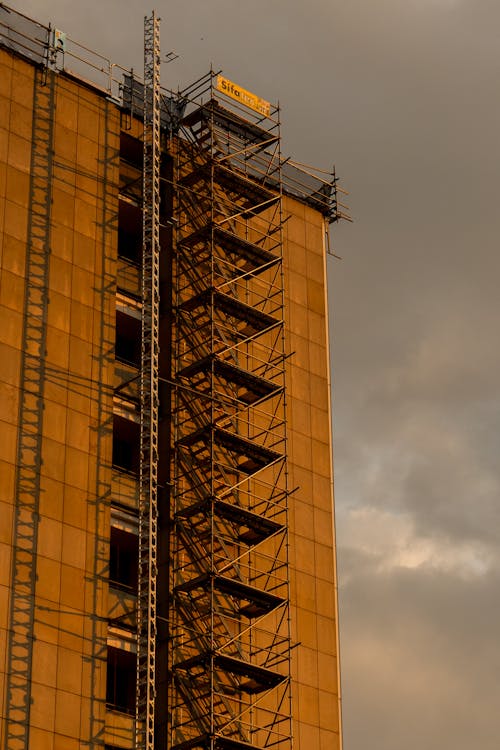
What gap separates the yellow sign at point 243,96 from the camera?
96.0m

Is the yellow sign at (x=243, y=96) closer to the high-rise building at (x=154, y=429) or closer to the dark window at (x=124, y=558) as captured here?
the high-rise building at (x=154, y=429)

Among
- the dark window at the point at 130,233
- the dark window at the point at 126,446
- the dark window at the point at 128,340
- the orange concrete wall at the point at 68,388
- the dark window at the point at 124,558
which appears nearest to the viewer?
the orange concrete wall at the point at 68,388

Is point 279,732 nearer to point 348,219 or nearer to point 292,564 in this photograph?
point 292,564

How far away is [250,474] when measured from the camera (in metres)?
87.9

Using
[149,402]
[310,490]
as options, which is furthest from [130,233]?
[310,490]

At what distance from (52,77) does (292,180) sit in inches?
701

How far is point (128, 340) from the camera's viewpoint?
88.1 meters

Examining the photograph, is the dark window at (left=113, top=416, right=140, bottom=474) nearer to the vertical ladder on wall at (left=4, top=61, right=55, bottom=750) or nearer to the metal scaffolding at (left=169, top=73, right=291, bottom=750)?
the metal scaffolding at (left=169, top=73, right=291, bottom=750)

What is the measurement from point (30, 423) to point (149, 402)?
23.7 ft

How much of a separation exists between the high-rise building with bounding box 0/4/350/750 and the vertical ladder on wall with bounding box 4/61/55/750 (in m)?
0.11

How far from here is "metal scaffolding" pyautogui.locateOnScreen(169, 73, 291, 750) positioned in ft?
266

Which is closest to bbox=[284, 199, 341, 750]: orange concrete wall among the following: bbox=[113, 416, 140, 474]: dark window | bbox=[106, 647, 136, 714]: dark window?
bbox=[106, 647, 136, 714]: dark window

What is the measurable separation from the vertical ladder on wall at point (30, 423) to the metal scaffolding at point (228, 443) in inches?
337

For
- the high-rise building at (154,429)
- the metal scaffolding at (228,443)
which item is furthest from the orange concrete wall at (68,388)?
the metal scaffolding at (228,443)
